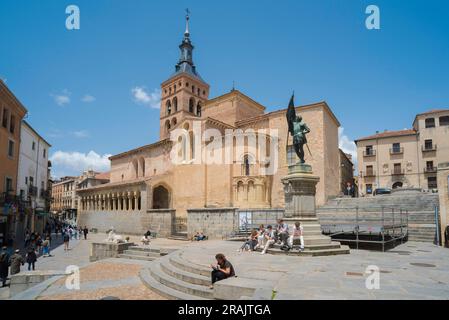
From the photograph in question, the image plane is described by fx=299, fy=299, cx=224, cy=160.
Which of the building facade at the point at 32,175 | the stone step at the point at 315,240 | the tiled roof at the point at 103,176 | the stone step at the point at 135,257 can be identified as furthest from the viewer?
the tiled roof at the point at 103,176

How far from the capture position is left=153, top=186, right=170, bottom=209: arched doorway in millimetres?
36312

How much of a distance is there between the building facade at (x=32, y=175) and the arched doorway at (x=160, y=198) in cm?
1177

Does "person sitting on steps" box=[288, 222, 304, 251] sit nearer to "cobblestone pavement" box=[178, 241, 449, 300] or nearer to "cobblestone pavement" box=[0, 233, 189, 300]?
"cobblestone pavement" box=[178, 241, 449, 300]

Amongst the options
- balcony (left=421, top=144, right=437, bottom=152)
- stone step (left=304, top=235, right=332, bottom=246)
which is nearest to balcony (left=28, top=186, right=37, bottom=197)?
stone step (left=304, top=235, right=332, bottom=246)

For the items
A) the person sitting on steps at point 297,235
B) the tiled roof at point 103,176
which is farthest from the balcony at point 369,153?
the tiled roof at point 103,176

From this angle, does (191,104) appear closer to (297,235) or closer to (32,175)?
(32,175)

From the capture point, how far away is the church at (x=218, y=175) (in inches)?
1106

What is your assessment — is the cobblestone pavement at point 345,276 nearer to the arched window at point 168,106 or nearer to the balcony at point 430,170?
the balcony at point 430,170

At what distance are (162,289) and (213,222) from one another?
1435 cm

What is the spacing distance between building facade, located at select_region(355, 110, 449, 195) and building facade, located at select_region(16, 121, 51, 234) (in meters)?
37.5

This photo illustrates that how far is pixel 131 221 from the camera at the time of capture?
31.5m

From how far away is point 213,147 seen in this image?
3148 cm

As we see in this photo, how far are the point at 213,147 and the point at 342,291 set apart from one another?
2670cm
